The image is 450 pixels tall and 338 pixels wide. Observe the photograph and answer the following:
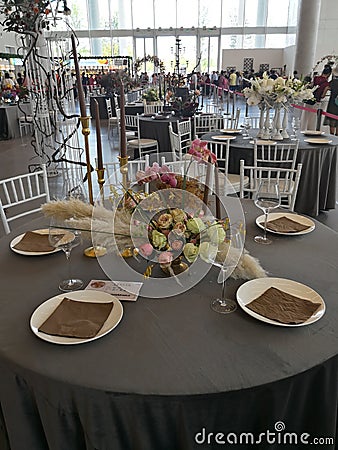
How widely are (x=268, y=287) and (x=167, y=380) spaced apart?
58cm

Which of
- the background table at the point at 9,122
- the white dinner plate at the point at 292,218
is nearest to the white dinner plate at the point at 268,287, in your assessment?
the white dinner plate at the point at 292,218

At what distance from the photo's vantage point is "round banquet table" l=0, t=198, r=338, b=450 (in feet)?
3.40

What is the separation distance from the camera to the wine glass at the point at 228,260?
1.33 meters

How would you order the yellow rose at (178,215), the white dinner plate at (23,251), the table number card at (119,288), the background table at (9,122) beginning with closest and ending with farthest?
the yellow rose at (178,215)
the table number card at (119,288)
the white dinner plate at (23,251)
the background table at (9,122)

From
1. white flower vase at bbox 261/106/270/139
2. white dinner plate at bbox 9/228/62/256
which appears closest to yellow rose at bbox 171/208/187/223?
white dinner plate at bbox 9/228/62/256

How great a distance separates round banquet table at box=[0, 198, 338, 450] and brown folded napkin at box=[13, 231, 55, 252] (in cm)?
42

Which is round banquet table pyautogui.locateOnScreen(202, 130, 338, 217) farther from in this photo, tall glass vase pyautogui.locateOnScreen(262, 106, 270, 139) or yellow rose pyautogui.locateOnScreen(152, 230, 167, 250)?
yellow rose pyautogui.locateOnScreen(152, 230, 167, 250)

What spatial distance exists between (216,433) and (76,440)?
423 millimetres

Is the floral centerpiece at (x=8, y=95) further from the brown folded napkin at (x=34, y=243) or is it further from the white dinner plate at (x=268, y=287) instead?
the white dinner plate at (x=268, y=287)

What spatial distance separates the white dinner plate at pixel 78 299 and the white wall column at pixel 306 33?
1354 cm

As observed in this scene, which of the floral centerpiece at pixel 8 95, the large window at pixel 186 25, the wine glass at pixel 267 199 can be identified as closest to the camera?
the wine glass at pixel 267 199

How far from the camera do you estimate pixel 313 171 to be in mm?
4145

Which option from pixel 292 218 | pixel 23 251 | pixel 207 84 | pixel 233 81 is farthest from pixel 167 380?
pixel 207 84

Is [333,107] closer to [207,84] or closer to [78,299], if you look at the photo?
[78,299]
